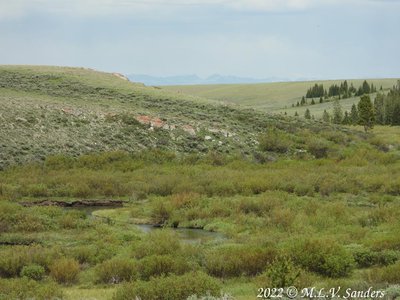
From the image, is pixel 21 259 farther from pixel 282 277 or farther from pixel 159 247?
pixel 282 277

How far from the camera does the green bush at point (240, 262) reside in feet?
50.3

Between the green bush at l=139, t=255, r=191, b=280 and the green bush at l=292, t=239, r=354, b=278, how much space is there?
10.2 feet

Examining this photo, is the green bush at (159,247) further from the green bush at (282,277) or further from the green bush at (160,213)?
the green bush at (160,213)

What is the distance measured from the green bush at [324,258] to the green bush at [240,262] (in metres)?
0.83

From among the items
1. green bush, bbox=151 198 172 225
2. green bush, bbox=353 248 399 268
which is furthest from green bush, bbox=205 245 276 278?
green bush, bbox=151 198 172 225

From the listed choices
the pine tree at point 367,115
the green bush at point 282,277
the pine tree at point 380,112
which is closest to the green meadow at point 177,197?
A: the green bush at point 282,277

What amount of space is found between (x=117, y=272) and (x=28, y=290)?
109 inches

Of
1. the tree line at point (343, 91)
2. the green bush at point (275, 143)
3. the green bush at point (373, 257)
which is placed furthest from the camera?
the tree line at point (343, 91)

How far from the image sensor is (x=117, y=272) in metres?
15.0

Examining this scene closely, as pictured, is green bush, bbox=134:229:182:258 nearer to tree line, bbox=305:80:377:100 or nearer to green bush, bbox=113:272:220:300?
green bush, bbox=113:272:220:300

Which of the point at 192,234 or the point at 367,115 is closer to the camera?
the point at 192,234

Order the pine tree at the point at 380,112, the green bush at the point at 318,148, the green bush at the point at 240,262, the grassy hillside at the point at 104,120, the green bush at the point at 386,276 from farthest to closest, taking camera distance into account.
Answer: the pine tree at the point at 380,112, the green bush at the point at 318,148, the grassy hillside at the point at 104,120, the green bush at the point at 240,262, the green bush at the point at 386,276

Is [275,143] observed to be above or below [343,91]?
below

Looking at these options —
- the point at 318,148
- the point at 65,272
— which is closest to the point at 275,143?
the point at 318,148
